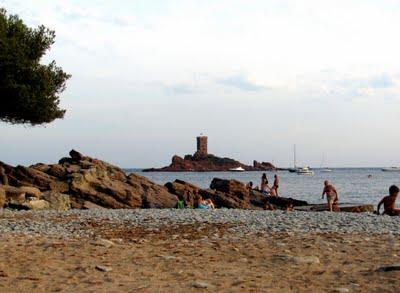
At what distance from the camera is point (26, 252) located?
40.3 ft

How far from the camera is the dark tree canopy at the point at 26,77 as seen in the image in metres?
29.7

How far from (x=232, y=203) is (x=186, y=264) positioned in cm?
2999

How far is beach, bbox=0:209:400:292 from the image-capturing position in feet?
31.4

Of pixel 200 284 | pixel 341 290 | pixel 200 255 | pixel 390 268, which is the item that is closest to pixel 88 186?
pixel 200 255

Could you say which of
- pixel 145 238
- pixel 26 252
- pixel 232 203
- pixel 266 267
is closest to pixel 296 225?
pixel 145 238

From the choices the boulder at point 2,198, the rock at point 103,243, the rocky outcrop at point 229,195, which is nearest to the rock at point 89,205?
the boulder at point 2,198

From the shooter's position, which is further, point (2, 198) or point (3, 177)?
point (3, 177)

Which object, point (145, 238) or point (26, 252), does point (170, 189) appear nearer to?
point (145, 238)

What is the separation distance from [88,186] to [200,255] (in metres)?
22.7

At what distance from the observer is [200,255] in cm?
1223

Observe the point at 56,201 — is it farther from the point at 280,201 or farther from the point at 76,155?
the point at 280,201

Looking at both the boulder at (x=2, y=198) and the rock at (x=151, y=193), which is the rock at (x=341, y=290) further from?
the rock at (x=151, y=193)

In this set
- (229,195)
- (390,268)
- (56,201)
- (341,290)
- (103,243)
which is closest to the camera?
(341,290)

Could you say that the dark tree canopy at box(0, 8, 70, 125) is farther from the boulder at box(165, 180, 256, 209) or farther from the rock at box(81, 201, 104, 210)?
the boulder at box(165, 180, 256, 209)
